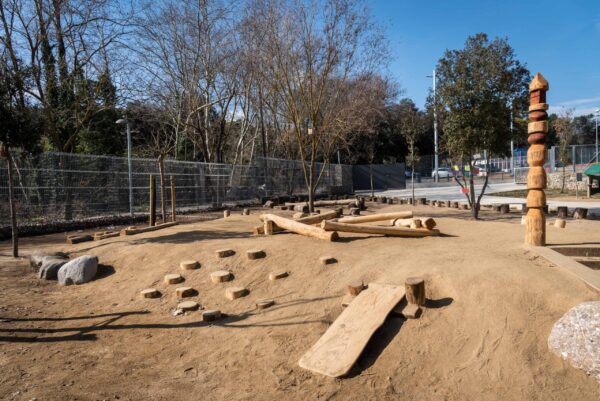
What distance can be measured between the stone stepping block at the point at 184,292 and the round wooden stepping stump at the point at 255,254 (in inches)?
40.4

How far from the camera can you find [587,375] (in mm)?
3391

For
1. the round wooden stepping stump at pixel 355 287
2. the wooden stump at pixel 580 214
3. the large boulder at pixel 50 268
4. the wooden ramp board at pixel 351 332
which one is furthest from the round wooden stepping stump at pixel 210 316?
the wooden stump at pixel 580 214

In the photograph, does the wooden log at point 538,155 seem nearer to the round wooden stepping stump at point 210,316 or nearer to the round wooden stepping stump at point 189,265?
the round wooden stepping stump at point 210,316

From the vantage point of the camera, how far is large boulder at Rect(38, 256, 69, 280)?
6.85 meters

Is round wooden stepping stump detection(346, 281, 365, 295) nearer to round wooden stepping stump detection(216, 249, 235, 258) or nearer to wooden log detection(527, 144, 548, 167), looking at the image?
round wooden stepping stump detection(216, 249, 235, 258)

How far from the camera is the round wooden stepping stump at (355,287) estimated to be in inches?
195

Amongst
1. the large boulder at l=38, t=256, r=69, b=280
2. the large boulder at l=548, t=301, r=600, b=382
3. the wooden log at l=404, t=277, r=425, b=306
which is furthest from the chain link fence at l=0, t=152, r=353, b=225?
the large boulder at l=548, t=301, r=600, b=382

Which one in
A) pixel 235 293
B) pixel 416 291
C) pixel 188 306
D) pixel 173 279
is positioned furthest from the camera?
pixel 173 279

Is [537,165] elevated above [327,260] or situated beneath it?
elevated above

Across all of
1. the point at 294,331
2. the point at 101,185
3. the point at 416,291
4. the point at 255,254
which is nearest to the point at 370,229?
the point at 255,254

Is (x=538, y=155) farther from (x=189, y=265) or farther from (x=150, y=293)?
(x=150, y=293)

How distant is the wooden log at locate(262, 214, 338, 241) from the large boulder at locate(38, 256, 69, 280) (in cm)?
368

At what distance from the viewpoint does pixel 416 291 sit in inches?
175

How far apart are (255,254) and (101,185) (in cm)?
862
